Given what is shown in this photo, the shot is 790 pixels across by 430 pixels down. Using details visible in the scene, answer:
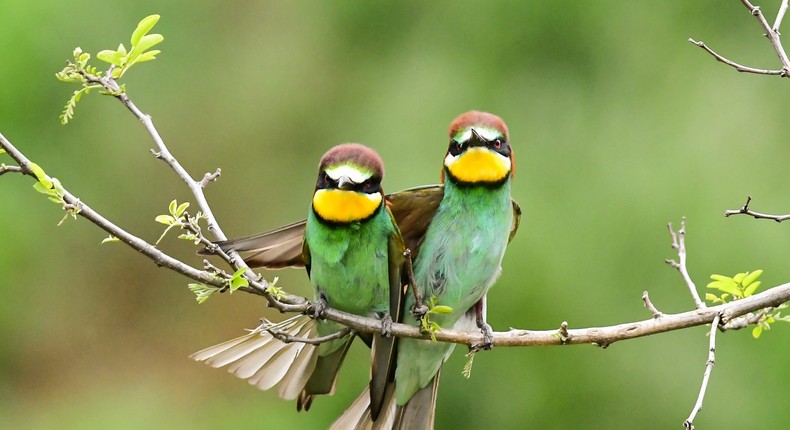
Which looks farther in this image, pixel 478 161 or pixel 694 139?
pixel 694 139

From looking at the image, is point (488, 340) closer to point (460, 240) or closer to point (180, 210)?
point (460, 240)

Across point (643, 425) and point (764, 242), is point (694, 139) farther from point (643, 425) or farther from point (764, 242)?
point (643, 425)

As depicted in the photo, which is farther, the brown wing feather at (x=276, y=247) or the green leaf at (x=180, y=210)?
the brown wing feather at (x=276, y=247)

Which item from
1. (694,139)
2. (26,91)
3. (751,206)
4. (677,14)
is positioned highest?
(677,14)

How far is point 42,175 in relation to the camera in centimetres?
187

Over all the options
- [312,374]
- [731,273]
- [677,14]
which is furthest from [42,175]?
[677,14]

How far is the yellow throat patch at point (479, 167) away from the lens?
8.14ft

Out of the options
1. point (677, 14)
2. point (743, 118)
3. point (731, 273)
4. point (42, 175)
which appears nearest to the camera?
point (42, 175)

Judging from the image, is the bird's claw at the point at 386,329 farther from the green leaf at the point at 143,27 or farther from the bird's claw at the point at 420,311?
the green leaf at the point at 143,27

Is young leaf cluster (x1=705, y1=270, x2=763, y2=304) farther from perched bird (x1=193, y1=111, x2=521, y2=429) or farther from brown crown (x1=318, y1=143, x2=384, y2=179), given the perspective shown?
brown crown (x1=318, y1=143, x2=384, y2=179)

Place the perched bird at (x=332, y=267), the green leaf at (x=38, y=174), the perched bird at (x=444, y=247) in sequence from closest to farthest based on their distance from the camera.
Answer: the green leaf at (x=38, y=174), the perched bird at (x=332, y=267), the perched bird at (x=444, y=247)

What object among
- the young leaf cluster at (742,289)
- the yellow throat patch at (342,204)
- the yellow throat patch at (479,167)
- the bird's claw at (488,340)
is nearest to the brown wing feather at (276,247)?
the yellow throat patch at (342,204)

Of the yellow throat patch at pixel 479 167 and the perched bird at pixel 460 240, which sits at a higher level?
the yellow throat patch at pixel 479 167

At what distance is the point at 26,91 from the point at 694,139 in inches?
99.4
